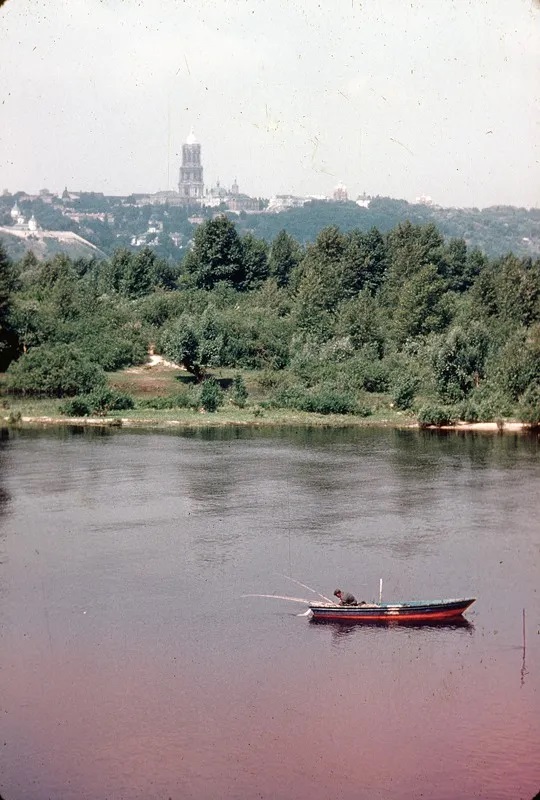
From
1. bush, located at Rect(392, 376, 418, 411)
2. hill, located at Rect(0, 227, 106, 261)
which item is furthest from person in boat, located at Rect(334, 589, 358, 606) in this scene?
hill, located at Rect(0, 227, 106, 261)

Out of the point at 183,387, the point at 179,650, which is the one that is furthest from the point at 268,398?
the point at 179,650

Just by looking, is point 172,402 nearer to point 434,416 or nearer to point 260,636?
point 434,416

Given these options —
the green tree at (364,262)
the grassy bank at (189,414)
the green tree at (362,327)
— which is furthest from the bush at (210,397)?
the green tree at (364,262)

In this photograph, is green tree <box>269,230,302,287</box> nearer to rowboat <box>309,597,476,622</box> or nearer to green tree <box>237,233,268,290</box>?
green tree <box>237,233,268,290</box>

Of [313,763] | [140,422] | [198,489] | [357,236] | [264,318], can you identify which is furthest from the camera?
[357,236]

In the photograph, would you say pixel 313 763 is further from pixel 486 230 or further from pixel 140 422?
pixel 486 230

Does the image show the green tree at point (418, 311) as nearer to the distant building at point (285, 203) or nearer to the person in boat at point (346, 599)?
the person in boat at point (346, 599)
